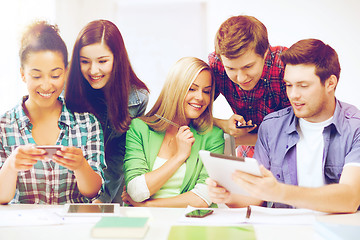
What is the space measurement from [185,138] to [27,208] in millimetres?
757

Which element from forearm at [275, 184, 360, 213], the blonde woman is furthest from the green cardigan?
forearm at [275, 184, 360, 213]

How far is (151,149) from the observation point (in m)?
1.91

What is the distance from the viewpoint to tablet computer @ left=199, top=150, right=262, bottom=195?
1285 millimetres

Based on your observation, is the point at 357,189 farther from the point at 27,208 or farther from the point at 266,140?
the point at 27,208

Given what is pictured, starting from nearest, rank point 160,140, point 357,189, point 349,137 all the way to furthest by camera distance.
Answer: point 357,189 → point 349,137 → point 160,140

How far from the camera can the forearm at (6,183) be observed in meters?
1.65

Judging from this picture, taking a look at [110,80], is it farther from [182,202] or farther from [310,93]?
[310,93]

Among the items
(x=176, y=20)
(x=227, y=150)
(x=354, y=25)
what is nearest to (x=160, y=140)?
(x=227, y=150)

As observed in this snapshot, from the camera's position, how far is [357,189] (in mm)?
1477

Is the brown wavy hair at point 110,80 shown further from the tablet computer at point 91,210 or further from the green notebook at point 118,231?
the green notebook at point 118,231

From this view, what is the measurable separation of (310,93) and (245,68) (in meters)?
0.34

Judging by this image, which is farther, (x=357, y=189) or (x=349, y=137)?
(x=349, y=137)

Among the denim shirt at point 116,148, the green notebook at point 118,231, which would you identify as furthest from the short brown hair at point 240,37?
the green notebook at point 118,231

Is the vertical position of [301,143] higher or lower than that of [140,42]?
lower
